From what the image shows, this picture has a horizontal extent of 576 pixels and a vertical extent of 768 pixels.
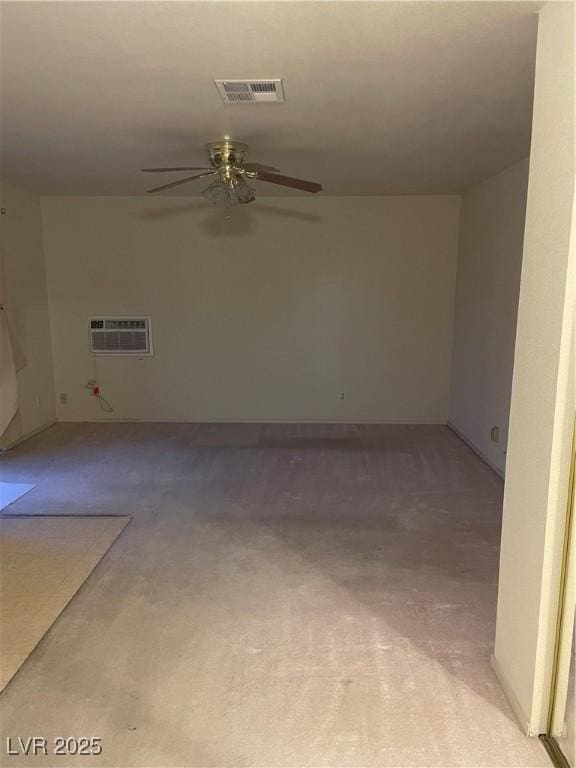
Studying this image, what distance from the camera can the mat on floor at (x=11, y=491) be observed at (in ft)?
11.6

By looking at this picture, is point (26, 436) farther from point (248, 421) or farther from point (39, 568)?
point (39, 568)

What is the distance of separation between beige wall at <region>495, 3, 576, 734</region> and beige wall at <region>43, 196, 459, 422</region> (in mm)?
3565

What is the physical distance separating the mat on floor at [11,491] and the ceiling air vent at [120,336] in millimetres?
1888

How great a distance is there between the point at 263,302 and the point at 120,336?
5.00 feet

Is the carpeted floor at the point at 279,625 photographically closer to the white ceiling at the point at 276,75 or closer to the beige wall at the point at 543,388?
the beige wall at the point at 543,388

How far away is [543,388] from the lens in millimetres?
1618

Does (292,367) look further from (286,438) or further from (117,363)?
(117,363)

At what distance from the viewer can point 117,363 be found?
546 centimetres

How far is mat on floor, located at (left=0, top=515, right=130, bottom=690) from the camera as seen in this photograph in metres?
2.22

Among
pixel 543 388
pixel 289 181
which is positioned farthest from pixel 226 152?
pixel 543 388

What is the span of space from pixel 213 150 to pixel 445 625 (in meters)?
2.81

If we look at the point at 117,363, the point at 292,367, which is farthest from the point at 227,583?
the point at 117,363

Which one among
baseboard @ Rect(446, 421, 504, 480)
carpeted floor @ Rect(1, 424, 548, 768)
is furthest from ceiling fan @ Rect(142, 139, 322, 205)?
baseboard @ Rect(446, 421, 504, 480)

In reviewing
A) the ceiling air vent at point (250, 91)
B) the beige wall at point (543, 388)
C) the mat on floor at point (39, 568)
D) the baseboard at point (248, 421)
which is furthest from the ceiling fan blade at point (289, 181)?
the baseboard at point (248, 421)
